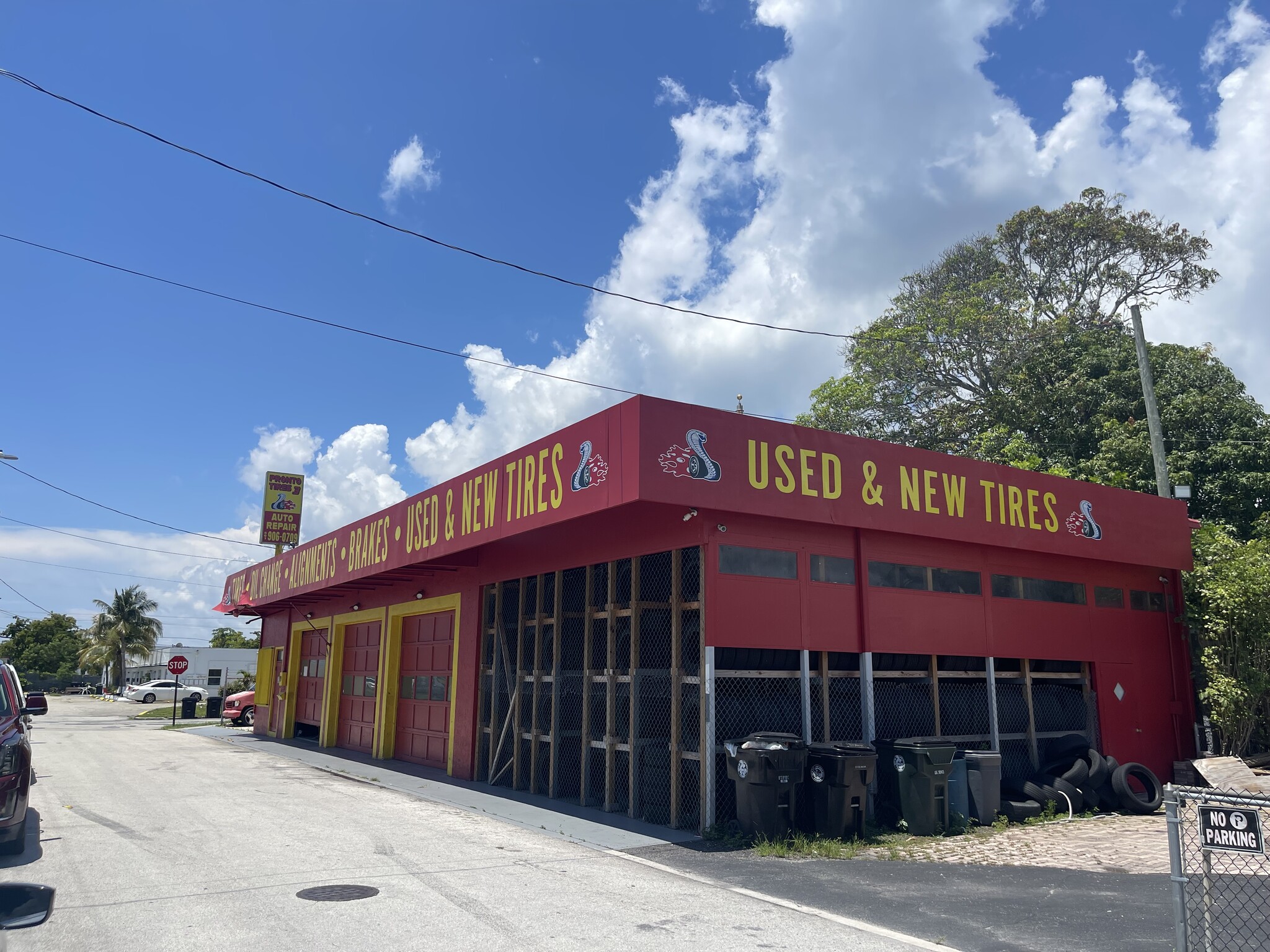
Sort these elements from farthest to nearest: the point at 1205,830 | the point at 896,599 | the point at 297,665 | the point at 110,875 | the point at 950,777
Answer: the point at 297,665 → the point at 896,599 → the point at 950,777 → the point at 110,875 → the point at 1205,830

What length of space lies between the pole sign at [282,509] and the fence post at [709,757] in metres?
33.2

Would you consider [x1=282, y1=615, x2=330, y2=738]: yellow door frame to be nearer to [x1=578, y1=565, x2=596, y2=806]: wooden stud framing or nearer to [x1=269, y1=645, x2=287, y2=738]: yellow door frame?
[x1=269, y1=645, x2=287, y2=738]: yellow door frame

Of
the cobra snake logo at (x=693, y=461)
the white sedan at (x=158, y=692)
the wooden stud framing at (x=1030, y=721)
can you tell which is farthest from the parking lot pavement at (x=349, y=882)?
the white sedan at (x=158, y=692)

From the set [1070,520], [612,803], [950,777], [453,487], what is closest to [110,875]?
[612,803]

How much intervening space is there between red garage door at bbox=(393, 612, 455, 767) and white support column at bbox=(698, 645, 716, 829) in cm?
781

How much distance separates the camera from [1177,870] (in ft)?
14.8

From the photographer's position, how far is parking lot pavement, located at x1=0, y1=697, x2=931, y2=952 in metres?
6.04

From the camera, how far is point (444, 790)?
1391 centimetres

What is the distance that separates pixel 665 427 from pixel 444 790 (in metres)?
7.38

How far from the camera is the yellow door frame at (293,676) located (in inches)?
1008

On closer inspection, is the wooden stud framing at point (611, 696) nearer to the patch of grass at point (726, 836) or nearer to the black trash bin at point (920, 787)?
the patch of grass at point (726, 836)

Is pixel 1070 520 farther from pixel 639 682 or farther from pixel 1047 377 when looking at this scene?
pixel 1047 377

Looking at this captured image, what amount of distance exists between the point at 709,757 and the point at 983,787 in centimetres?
359

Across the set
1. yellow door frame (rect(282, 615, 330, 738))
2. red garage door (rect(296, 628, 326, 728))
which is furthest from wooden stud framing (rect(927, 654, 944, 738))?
yellow door frame (rect(282, 615, 330, 738))
